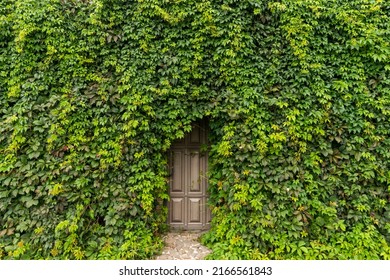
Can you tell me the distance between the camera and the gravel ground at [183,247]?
159 inches

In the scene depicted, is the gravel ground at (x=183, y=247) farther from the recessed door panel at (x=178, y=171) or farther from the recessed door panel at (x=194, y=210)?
the recessed door panel at (x=178, y=171)

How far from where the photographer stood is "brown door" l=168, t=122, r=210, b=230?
4.78 meters

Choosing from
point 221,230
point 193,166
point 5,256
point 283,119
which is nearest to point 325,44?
point 283,119

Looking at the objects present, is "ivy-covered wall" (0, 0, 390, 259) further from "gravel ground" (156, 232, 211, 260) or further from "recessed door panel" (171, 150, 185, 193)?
"recessed door panel" (171, 150, 185, 193)

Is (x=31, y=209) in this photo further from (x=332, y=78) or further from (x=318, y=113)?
(x=332, y=78)

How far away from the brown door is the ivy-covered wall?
0.75 metres

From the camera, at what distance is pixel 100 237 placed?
389 cm

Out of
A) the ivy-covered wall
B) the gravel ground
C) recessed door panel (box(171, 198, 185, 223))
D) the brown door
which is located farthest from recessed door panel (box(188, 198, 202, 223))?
the ivy-covered wall

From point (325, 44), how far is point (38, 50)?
473 centimetres

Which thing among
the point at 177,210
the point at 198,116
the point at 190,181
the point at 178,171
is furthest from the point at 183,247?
the point at 198,116

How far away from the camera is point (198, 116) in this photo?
4.14 m

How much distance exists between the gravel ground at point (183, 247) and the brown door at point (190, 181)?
0.23 m
